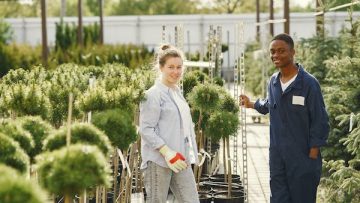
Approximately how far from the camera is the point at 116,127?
4.41m

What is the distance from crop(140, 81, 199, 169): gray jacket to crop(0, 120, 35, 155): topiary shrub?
6.10 feet

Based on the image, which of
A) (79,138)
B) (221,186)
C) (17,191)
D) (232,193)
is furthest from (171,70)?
(17,191)

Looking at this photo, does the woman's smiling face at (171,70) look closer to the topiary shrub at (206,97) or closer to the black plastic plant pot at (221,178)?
the topiary shrub at (206,97)

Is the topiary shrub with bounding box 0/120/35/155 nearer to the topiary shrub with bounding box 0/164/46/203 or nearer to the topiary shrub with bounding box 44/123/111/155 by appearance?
the topiary shrub with bounding box 44/123/111/155

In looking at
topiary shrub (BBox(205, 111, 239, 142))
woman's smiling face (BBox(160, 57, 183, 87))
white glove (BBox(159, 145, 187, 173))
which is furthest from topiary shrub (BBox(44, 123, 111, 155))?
topiary shrub (BBox(205, 111, 239, 142))

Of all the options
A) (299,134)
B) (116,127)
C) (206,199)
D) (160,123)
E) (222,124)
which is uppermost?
(116,127)

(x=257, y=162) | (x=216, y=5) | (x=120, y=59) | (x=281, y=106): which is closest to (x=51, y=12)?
(x=216, y=5)

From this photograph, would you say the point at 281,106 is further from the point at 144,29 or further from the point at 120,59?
the point at 144,29

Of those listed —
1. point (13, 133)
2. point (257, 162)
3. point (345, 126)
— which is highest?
point (13, 133)

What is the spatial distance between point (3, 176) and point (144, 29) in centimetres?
4121

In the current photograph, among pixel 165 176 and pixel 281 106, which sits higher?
pixel 281 106

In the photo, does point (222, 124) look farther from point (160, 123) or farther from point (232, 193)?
point (160, 123)

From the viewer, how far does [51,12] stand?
241 ft

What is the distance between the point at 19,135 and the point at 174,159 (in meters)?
1.86
